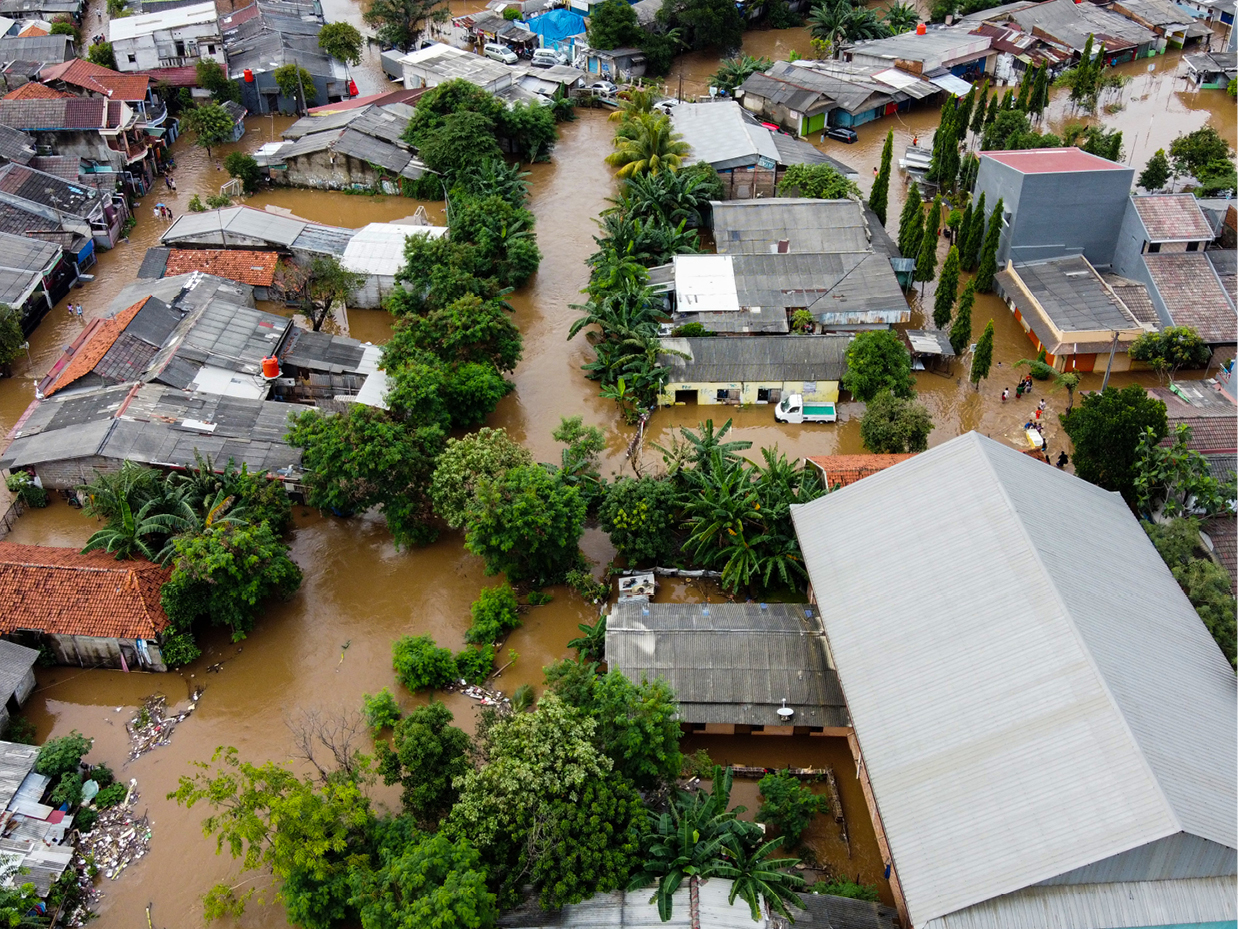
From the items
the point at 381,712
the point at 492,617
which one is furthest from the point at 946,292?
the point at 381,712

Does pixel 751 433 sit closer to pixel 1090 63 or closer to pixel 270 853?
pixel 270 853

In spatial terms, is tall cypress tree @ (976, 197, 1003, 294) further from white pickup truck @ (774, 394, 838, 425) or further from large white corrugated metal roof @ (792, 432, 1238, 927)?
large white corrugated metal roof @ (792, 432, 1238, 927)

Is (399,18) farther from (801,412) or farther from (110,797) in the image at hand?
(110,797)

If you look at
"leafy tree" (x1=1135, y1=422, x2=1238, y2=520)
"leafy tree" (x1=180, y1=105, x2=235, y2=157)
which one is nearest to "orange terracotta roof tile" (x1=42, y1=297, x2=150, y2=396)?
"leafy tree" (x1=180, y1=105, x2=235, y2=157)

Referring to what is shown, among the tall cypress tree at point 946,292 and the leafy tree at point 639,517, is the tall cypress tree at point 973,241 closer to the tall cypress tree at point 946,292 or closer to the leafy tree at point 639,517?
the tall cypress tree at point 946,292

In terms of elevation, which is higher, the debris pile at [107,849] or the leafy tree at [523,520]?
the leafy tree at [523,520]

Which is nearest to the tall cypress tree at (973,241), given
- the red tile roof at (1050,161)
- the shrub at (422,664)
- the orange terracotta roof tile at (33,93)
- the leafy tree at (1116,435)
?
the red tile roof at (1050,161)

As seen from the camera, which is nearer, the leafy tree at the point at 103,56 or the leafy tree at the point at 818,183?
the leafy tree at the point at 818,183
